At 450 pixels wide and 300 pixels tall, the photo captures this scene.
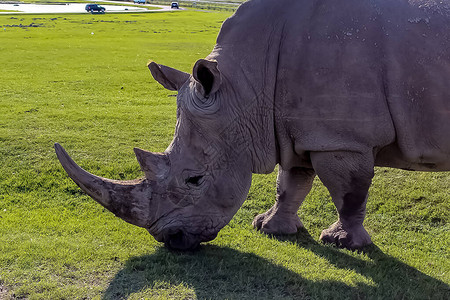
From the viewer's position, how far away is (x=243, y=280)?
3.77 m

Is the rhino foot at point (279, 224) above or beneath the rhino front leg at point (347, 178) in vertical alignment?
beneath

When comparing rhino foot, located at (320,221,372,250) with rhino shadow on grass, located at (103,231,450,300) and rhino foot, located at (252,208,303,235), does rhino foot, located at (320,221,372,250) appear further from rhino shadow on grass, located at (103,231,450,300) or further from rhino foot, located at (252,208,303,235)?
rhino foot, located at (252,208,303,235)

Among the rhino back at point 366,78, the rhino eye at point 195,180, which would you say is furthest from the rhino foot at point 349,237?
the rhino eye at point 195,180

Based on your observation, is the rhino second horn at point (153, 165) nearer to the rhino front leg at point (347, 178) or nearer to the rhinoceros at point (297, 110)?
the rhinoceros at point (297, 110)

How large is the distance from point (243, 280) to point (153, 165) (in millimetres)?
1069

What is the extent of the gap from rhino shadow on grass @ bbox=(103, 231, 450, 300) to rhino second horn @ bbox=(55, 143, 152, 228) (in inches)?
15.3

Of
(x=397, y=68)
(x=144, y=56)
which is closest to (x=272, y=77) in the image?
(x=397, y=68)

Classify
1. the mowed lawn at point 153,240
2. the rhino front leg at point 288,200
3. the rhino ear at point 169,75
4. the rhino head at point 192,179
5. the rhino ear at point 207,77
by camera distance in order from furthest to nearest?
the rhino front leg at point 288,200, the rhino ear at point 169,75, the rhino head at point 192,179, the mowed lawn at point 153,240, the rhino ear at point 207,77

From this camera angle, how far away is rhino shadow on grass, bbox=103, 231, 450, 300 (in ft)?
11.8

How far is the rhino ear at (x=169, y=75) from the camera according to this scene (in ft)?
13.4

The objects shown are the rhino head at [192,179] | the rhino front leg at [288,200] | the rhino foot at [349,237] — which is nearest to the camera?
the rhino head at [192,179]

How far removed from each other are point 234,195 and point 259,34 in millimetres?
1240

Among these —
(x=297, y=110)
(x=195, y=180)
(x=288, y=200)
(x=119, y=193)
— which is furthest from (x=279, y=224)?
(x=119, y=193)

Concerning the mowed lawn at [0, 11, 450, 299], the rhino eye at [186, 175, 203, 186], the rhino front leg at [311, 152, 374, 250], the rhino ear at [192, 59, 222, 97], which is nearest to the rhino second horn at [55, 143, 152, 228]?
the rhino eye at [186, 175, 203, 186]
